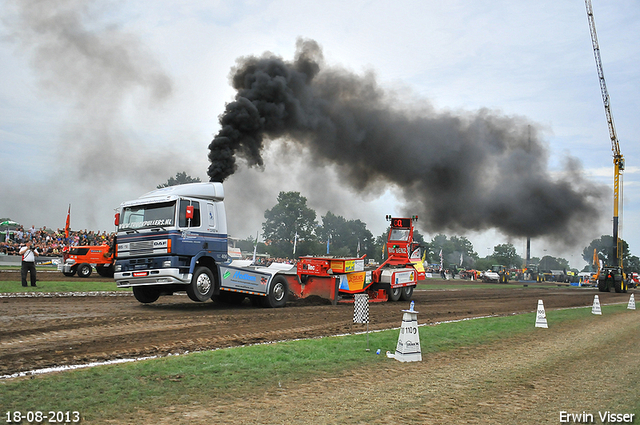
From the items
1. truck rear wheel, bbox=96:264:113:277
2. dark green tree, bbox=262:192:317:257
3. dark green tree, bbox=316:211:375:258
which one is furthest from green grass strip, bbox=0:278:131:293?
dark green tree, bbox=316:211:375:258

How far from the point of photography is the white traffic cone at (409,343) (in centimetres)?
857

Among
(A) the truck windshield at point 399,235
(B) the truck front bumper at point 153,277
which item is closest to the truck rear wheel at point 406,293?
(A) the truck windshield at point 399,235

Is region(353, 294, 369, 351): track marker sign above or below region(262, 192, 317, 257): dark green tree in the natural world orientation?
below

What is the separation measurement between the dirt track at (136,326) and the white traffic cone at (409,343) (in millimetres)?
2939

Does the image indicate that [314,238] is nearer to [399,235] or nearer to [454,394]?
[399,235]

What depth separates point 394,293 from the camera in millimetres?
21328

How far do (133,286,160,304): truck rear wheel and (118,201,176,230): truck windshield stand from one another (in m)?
2.21

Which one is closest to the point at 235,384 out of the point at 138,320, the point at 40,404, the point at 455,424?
the point at 40,404

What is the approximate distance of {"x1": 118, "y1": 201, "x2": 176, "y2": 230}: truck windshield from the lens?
1335 centimetres

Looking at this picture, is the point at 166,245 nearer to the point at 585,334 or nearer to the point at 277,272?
the point at 277,272

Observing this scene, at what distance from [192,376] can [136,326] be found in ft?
15.5

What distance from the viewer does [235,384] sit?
6.50m

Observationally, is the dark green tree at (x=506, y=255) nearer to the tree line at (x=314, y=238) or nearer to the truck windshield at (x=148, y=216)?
the tree line at (x=314, y=238)

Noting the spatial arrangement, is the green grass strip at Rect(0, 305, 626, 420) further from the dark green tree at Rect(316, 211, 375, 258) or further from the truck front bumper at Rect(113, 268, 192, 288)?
the dark green tree at Rect(316, 211, 375, 258)
